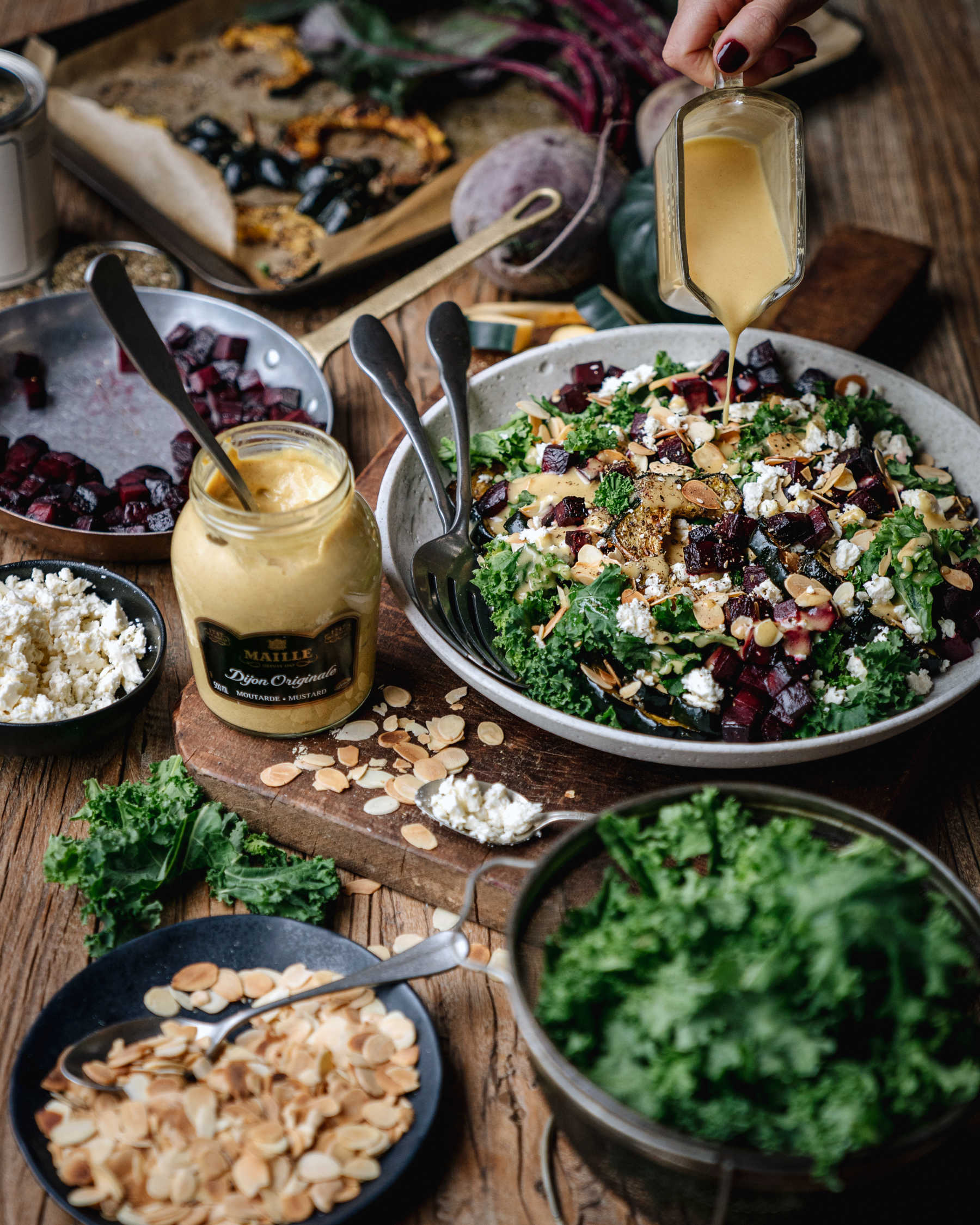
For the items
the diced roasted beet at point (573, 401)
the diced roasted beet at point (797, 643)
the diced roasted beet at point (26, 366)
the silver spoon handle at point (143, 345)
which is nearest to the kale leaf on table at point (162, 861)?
the silver spoon handle at point (143, 345)

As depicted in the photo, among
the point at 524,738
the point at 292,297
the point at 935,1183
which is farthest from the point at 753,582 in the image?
the point at 292,297

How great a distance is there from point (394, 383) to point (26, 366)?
3.57 ft

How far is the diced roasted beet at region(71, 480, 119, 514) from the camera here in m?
2.46

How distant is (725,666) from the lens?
1.92m

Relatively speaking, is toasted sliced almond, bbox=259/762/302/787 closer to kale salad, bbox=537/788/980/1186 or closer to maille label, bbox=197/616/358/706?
maille label, bbox=197/616/358/706

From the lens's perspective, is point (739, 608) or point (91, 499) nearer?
point (739, 608)

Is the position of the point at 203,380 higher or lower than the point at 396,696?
higher

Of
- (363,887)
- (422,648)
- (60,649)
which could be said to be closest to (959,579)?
(422,648)

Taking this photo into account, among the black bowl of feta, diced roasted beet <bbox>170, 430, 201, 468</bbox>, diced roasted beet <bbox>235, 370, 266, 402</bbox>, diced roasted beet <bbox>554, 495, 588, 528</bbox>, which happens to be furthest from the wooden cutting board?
diced roasted beet <bbox>235, 370, 266, 402</bbox>

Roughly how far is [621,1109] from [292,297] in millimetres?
2512

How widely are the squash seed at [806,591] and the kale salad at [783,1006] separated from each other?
638 mm

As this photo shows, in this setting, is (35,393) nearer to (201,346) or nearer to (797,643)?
(201,346)

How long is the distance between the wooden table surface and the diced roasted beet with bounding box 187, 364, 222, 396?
0.33 m

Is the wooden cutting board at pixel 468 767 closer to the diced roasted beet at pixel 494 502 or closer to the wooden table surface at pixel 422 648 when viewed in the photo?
the wooden table surface at pixel 422 648
